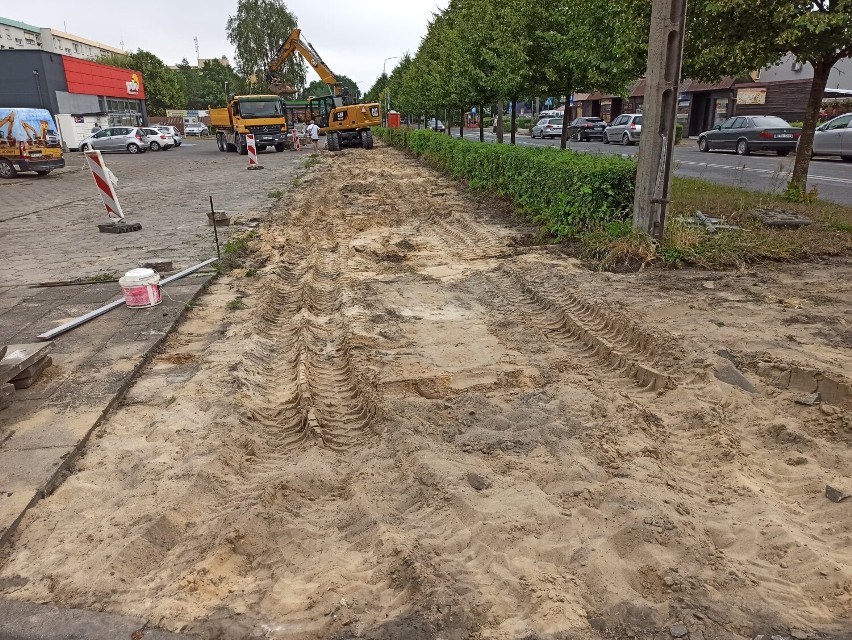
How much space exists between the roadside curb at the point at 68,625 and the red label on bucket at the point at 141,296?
4.34 metres

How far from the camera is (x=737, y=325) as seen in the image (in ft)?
18.0

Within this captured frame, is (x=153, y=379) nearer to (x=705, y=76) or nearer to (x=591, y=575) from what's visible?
(x=591, y=575)

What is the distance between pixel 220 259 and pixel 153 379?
4.16 metres

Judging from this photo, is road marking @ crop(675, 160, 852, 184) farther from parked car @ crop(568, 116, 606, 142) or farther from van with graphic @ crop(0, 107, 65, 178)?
van with graphic @ crop(0, 107, 65, 178)

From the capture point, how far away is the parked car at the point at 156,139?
134 ft

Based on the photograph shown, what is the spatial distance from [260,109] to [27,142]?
12.2 metres

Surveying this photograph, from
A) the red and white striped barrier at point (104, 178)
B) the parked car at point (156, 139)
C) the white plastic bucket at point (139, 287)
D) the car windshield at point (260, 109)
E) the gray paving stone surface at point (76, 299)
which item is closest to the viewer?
the gray paving stone surface at point (76, 299)

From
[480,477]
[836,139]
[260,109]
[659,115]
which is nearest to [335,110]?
[260,109]

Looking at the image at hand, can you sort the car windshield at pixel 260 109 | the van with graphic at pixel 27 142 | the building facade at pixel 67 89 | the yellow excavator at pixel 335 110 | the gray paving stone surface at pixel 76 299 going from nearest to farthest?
the gray paving stone surface at pixel 76 299, the van with graphic at pixel 27 142, the car windshield at pixel 260 109, the yellow excavator at pixel 335 110, the building facade at pixel 67 89

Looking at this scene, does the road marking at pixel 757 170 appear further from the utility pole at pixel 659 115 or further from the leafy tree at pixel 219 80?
the leafy tree at pixel 219 80

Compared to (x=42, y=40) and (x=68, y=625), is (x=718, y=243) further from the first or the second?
(x=42, y=40)

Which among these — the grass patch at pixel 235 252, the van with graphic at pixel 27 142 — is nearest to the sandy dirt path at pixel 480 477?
the grass patch at pixel 235 252

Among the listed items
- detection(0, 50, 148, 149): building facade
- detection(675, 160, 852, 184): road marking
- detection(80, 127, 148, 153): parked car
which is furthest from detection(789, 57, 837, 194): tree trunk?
detection(0, 50, 148, 149): building facade

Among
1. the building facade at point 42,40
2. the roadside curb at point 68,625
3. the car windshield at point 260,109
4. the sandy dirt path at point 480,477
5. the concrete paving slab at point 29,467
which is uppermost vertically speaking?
the building facade at point 42,40
